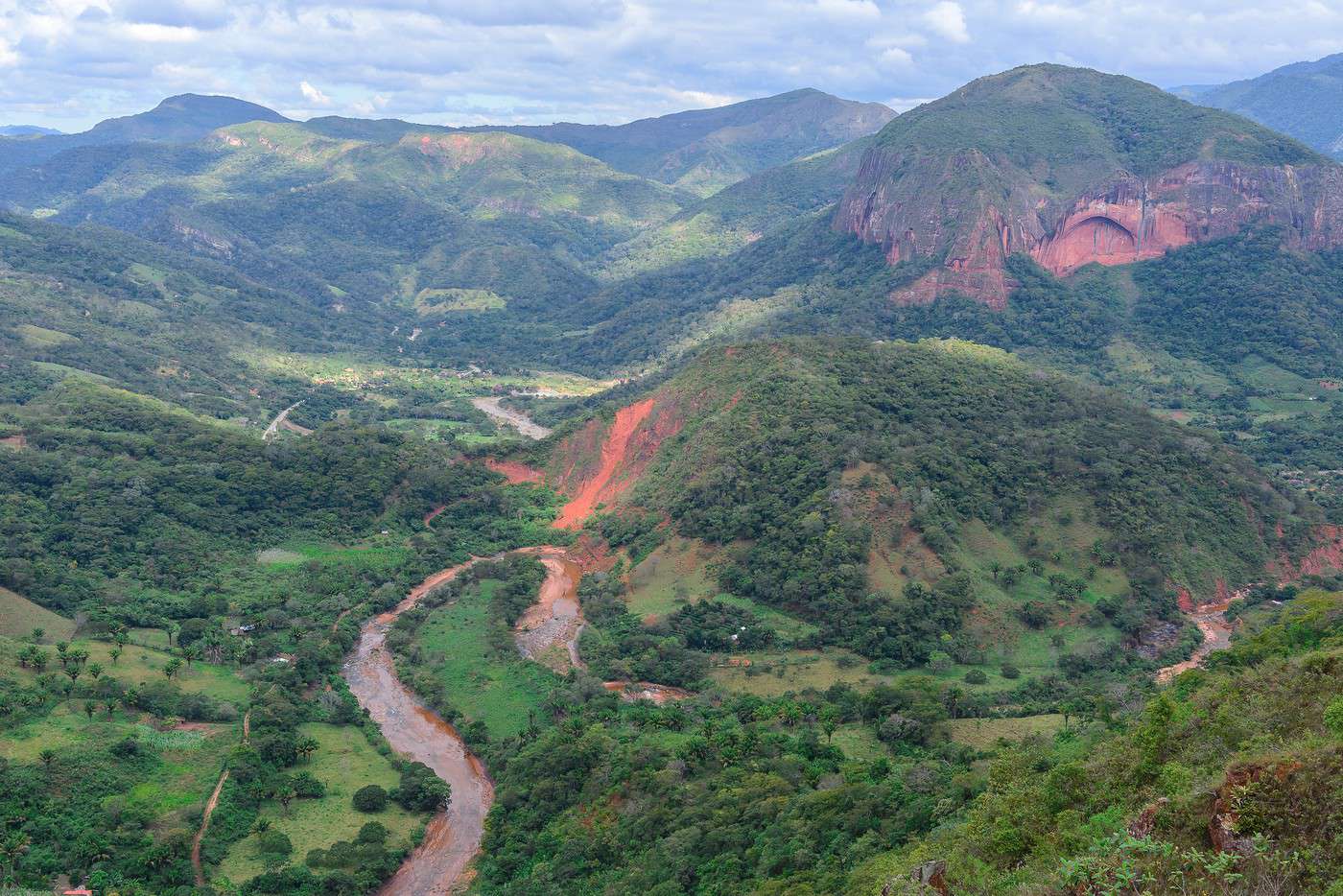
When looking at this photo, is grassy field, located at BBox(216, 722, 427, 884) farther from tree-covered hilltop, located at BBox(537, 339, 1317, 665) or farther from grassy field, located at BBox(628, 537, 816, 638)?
tree-covered hilltop, located at BBox(537, 339, 1317, 665)

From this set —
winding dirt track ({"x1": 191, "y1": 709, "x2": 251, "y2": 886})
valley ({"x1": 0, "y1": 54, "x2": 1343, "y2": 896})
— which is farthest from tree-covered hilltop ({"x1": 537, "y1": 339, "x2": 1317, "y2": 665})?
winding dirt track ({"x1": 191, "y1": 709, "x2": 251, "y2": 886})

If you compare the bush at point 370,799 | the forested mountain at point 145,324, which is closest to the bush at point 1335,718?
the bush at point 370,799

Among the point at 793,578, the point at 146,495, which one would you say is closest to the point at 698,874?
the point at 793,578

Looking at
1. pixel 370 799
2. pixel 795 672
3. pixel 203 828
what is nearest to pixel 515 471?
pixel 795 672

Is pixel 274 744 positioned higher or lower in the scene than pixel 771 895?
lower

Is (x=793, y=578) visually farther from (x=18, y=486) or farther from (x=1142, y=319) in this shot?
(x=1142, y=319)
